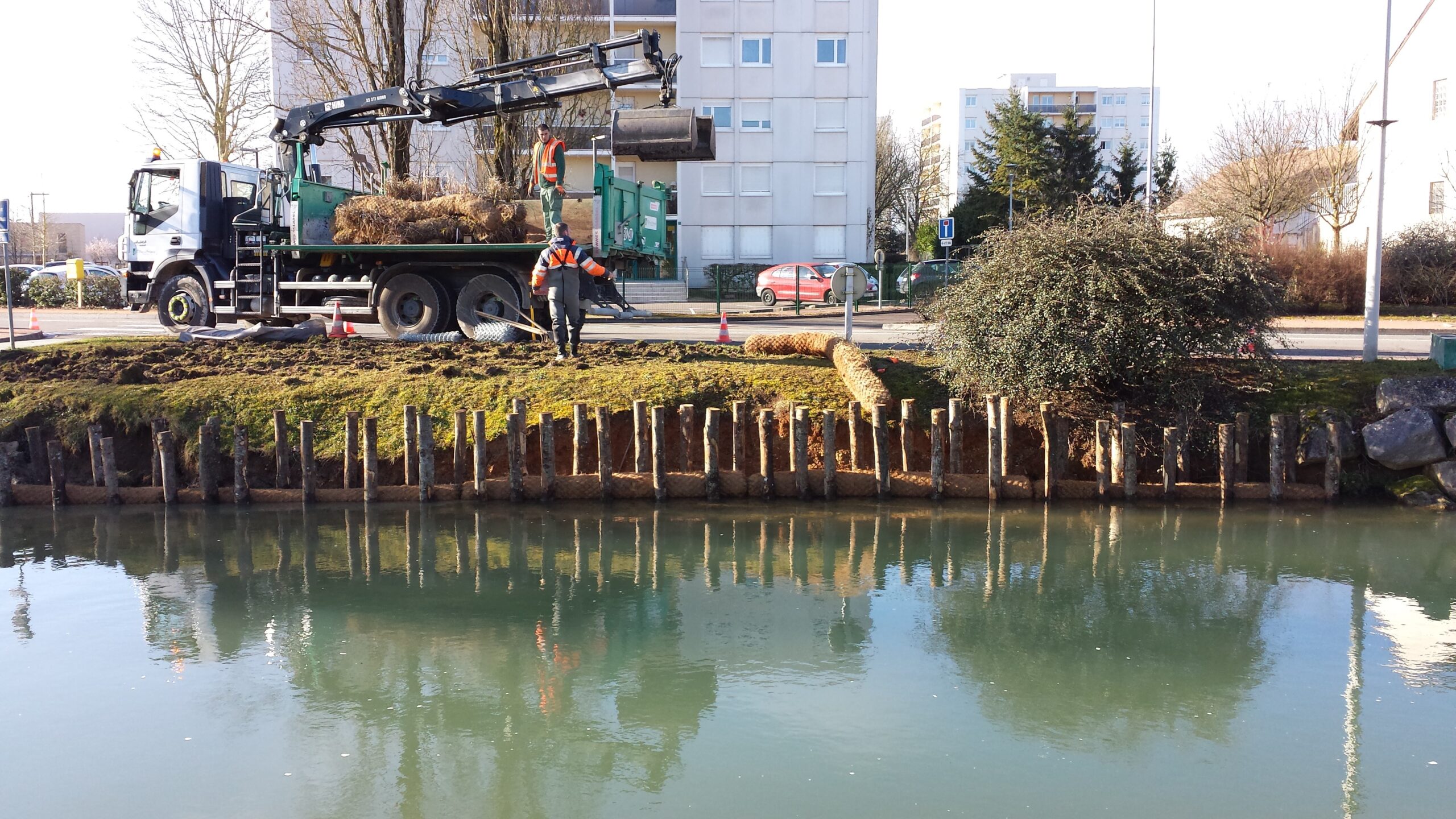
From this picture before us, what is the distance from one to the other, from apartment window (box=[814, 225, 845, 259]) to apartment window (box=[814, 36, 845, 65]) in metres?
6.16

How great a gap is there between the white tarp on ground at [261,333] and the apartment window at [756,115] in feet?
95.3

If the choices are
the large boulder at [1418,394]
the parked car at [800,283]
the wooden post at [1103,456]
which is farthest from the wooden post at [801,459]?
the parked car at [800,283]

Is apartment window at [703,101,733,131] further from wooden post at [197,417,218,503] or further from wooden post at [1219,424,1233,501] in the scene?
wooden post at [1219,424,1233,501]

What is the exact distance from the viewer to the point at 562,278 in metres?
14.2

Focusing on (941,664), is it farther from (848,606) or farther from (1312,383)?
(1312,383)

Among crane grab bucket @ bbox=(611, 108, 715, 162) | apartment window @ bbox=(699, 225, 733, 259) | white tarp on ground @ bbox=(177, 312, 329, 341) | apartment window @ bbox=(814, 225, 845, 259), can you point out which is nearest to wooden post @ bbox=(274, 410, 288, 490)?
white tarp on ground @ bbox=(177, 312, 329, 341)

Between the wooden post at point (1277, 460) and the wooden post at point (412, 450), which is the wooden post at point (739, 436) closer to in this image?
the wooden post at point (412, 450)

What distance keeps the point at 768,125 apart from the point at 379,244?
29.5 meters

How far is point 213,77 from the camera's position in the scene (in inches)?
1448

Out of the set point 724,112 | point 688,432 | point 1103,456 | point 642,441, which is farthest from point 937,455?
point 724,112

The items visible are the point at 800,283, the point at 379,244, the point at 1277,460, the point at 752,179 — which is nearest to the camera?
the point at 1277,460

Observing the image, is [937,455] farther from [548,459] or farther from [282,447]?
[282,447]

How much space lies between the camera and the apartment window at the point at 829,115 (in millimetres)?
44312

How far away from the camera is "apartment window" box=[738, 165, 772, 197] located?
147 ft
